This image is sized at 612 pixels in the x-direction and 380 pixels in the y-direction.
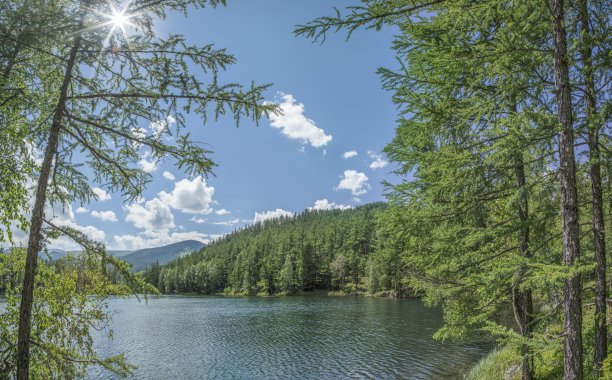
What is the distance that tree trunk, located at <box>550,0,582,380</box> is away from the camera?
191 inches

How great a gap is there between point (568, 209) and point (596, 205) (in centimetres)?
99

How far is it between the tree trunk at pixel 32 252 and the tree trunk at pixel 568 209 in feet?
26.8

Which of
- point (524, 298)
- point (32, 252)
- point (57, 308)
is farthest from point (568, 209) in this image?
point (57, 308)

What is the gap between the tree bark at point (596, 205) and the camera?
17.1 feet

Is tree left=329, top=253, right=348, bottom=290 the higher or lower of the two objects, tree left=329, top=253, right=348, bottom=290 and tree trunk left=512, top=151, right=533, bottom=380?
the lower

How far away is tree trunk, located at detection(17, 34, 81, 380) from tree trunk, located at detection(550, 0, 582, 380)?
8.17m

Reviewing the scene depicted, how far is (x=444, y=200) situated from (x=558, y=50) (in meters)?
3.63

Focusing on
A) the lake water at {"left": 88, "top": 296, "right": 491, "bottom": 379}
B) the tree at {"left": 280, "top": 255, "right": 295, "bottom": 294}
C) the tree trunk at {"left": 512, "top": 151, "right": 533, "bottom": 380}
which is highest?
the tree trunk at {"left": 512, "top": 151, "right": 533, "bottom": 380}

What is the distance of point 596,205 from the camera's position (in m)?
5.51

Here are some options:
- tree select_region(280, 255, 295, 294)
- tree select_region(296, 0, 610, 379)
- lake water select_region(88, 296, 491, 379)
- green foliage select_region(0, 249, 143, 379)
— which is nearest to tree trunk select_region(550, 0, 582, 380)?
tree select_region(296, 0, 610, 379)

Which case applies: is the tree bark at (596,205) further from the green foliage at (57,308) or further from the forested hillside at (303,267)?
the forested hillside at (303,267)

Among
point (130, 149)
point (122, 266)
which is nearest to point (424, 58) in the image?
point (130, 149)

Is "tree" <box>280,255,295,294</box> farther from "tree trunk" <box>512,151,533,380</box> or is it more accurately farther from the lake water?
"tree trunk" <box>512,151,533,380</box>

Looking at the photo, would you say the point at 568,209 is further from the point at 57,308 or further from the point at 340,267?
the point at 340,267
